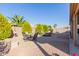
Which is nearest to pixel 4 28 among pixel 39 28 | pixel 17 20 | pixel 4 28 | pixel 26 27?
pixel 4 28

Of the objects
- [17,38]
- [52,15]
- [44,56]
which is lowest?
[44,56]

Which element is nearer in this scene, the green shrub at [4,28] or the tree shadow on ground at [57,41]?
the green shrub at [4,28]

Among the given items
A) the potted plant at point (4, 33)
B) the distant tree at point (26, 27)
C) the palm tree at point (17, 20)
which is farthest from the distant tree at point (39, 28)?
the potted plant at point (4, 33)

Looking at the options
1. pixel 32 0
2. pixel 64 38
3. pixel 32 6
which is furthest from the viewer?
pixel 64 38

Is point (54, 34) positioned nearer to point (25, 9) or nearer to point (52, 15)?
point (52, 15)

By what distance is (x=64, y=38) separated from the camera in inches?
172

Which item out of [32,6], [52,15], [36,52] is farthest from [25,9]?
[36,52]

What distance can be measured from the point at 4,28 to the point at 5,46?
0.31m

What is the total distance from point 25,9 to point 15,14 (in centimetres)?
20

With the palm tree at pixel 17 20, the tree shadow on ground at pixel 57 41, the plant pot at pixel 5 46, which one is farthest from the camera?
the tree shadow on ground at pixel 57 41

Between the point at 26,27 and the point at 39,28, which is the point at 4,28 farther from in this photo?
the point at 39,28

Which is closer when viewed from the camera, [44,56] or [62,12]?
[44,56]

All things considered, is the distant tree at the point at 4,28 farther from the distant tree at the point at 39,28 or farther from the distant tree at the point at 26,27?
the distant tree at the point at 39,28

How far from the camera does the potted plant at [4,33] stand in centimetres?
407
